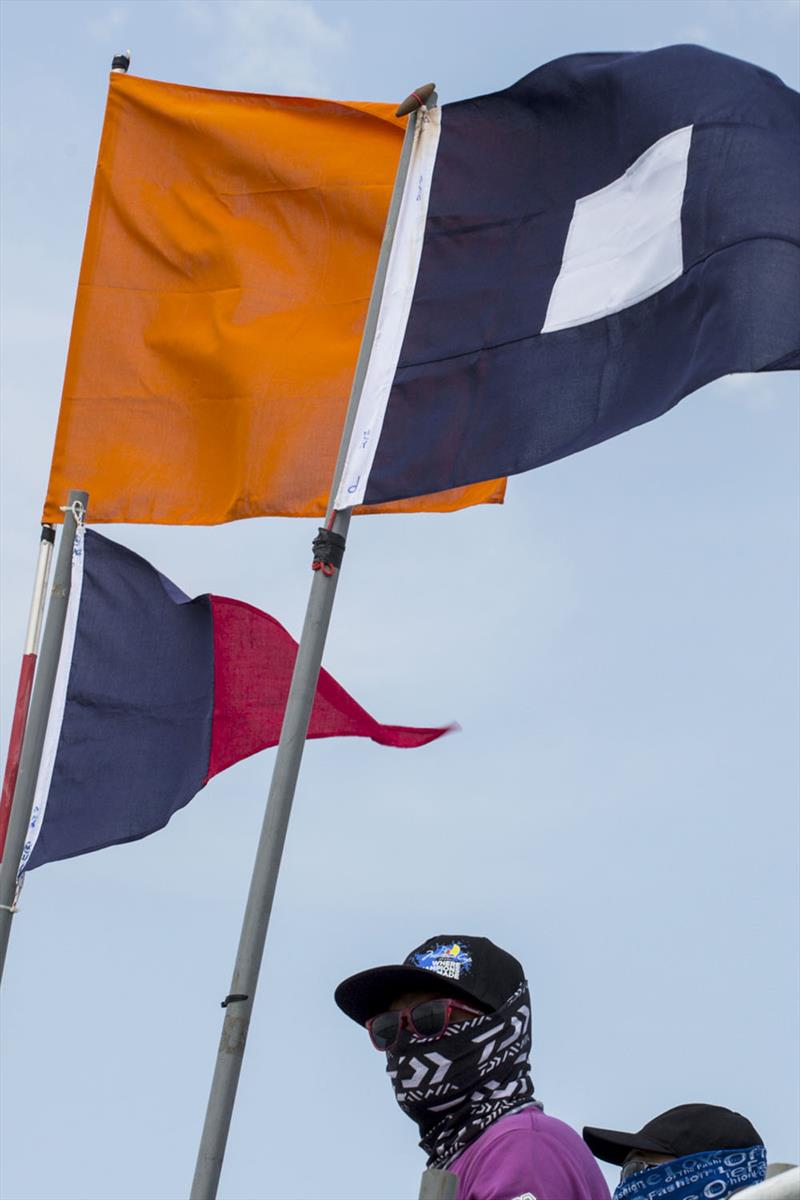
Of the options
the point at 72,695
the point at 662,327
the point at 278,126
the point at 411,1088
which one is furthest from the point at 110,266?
the point at 411,1088

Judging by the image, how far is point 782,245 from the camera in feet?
30.2

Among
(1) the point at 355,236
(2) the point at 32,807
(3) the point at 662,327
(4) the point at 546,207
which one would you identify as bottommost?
(2) the point at 32,807

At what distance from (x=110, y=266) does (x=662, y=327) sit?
311cm

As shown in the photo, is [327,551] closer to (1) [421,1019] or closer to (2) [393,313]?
(2) [393,313]

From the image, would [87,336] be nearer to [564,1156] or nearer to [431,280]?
[431,280]

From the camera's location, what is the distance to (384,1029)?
23.0ft

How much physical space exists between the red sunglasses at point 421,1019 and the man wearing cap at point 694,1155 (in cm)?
64

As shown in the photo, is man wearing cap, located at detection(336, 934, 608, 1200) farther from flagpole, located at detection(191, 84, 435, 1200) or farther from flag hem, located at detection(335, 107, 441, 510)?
flag hem, located at detection(335, 107, 441, 510)

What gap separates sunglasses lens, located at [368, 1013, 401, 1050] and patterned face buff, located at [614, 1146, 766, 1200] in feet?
3.17

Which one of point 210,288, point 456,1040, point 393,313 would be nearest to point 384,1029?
point 456,1040

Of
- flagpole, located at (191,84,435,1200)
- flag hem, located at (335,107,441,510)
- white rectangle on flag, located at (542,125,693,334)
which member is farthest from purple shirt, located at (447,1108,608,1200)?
white rectangle on flag, located at (542,125,693,334)

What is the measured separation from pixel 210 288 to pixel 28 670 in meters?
2.08

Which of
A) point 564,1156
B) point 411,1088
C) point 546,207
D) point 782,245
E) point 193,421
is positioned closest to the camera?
point 564,1156

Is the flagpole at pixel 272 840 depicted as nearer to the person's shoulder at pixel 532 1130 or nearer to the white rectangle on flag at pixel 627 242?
the white rectangle on flag at pixel 627 242
